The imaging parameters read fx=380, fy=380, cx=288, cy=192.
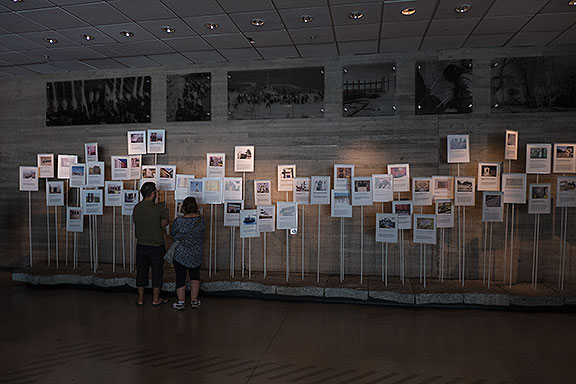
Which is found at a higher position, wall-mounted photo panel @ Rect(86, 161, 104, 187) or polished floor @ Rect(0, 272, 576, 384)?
wall-mounted photo panel @ Rect(86, 161, 104, 187)

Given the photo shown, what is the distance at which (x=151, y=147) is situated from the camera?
7.46 m

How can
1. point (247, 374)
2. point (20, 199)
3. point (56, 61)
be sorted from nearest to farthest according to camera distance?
1. point (247, 374)
2. point (56, 61)
3. point (20, 199)

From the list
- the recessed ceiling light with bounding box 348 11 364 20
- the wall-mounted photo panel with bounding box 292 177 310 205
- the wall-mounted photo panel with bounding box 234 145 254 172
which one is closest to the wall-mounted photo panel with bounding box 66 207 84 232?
the wall-mounted photo panel with bounding box 234 145 254 172

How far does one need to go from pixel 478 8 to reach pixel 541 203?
310 centimetres

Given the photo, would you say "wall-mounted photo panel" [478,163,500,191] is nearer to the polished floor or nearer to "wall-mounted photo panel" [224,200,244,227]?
the polished floor

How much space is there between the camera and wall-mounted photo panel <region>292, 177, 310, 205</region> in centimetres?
659

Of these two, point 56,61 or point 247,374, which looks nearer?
point 247,374

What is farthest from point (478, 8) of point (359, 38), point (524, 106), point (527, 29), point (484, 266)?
point (484, 266)

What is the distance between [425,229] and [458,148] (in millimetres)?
1456

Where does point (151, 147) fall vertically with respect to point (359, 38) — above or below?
below

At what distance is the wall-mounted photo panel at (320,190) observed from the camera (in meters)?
6.45

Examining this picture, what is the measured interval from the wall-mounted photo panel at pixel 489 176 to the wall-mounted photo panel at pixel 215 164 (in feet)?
14.5

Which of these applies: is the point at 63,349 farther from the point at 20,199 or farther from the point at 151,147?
the point at 20,199

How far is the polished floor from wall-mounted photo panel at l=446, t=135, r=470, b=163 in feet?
7.83
